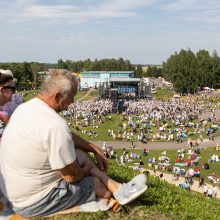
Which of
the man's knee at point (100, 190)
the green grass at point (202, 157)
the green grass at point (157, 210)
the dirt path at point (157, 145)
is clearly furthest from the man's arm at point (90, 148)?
the dirt path at point (157, 145)

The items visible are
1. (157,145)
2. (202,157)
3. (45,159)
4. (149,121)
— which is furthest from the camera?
(149,121)

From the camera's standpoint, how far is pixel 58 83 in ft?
12.0

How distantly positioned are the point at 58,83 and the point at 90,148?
3.49ft

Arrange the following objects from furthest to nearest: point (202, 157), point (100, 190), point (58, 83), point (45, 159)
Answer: point (202, 157), point (100, 190), point (58, 83), point (45, 159)

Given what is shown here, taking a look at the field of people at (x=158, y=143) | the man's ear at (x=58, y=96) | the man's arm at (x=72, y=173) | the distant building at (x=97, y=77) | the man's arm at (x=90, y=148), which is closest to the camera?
the man's arm at (x=72, y=173)

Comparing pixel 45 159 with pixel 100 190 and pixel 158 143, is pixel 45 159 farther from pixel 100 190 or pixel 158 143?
pixel 158 143

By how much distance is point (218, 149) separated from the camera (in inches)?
1253

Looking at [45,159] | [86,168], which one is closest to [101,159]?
[86,168]

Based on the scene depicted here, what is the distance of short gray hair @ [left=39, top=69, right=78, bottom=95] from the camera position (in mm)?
3646

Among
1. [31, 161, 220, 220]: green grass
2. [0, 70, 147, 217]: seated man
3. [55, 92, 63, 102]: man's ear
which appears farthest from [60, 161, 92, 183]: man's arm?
[55, 92, 63, 102]: man's ear

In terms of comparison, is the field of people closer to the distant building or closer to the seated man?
the seated man

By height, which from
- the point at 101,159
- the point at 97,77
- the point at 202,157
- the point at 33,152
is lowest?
the point at 202,157

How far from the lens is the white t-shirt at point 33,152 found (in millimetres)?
3385

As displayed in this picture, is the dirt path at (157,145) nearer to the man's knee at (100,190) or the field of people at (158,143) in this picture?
the field of people at (158,143)
